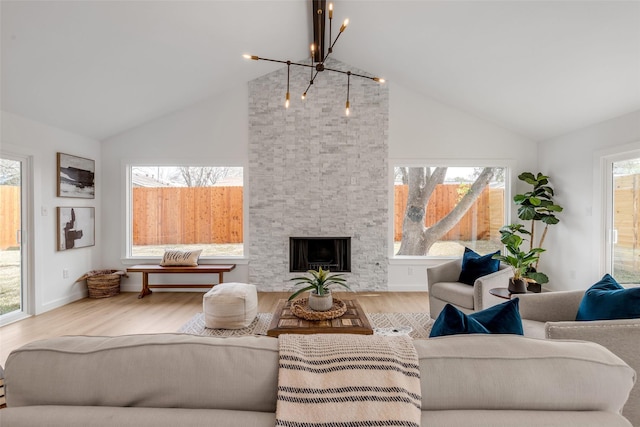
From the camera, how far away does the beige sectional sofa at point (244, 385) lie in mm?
Result: 790

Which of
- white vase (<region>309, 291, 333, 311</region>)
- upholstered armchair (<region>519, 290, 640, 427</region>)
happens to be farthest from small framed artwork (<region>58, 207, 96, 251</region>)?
upholstered armchair (<region>519, 290, 640, 427</region>)

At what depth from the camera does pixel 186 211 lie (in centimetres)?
521

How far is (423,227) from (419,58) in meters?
2.52

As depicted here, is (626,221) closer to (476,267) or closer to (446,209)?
(476,267)

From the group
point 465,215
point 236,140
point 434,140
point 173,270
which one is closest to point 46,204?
point 173,270

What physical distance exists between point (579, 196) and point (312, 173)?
3643mm

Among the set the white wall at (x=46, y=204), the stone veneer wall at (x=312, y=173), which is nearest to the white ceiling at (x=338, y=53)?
the white wall at (x=46, y=204)

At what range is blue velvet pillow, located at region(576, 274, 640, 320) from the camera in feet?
5.33

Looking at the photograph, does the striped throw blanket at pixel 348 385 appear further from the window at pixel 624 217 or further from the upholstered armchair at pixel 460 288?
the window at pixel 624 217

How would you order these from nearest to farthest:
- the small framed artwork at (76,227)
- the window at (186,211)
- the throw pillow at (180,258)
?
1. the small framed artwork at (76,227)
2. the throw pillow at (180,258)
3. the window at (186,211)

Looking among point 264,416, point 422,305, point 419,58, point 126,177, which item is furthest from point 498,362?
point 126,177

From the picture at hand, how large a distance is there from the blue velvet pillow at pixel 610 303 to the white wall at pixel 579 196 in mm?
2565

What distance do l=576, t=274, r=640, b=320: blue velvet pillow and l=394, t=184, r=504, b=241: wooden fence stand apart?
3337 mm

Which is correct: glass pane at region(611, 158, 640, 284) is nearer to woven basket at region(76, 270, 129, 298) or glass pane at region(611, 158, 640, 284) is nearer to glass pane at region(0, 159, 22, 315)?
woven basket at region(76, 270, 129, 298)
